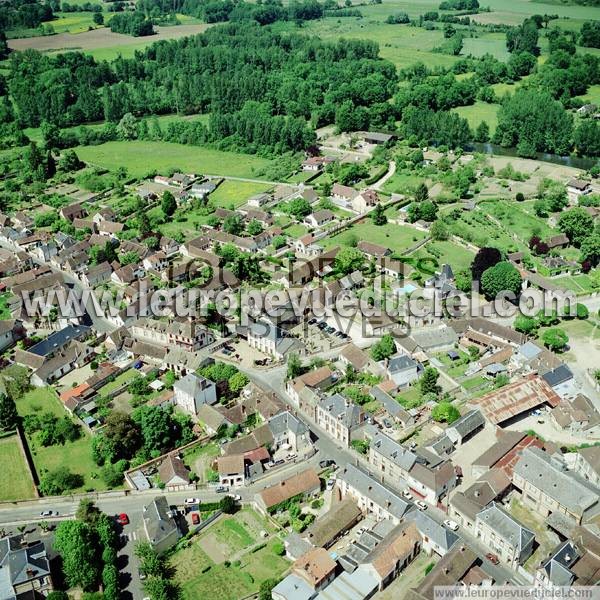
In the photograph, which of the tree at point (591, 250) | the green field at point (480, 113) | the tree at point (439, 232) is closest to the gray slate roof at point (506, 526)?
the tree at point (591, 250)

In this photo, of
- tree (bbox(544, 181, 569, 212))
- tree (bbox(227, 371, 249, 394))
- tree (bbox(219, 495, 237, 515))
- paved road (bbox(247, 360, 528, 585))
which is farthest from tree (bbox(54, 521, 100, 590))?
tree (bbox(544, 181, 569, 212))

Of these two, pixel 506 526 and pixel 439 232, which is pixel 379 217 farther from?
pixel 506 526

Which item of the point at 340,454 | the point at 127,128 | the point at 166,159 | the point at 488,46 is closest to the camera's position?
→ the point at 340,454

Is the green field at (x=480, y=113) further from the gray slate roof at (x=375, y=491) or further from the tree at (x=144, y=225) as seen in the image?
the gray slate roof at (x=375, y=491)

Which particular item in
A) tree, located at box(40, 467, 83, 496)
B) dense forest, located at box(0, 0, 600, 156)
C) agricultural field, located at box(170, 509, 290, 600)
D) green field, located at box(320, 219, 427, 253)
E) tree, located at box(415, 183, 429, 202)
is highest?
dense forest, located at box(0, 0, 600, 156)

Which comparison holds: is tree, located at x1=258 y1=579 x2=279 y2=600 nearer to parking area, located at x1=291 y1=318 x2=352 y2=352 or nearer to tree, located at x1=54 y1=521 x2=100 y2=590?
tree, located at x1=54 y1=521 x2=100 y2=590

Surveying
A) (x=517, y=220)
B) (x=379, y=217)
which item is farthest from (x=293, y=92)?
(x=517, y=220)

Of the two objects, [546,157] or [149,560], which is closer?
[149,560]
